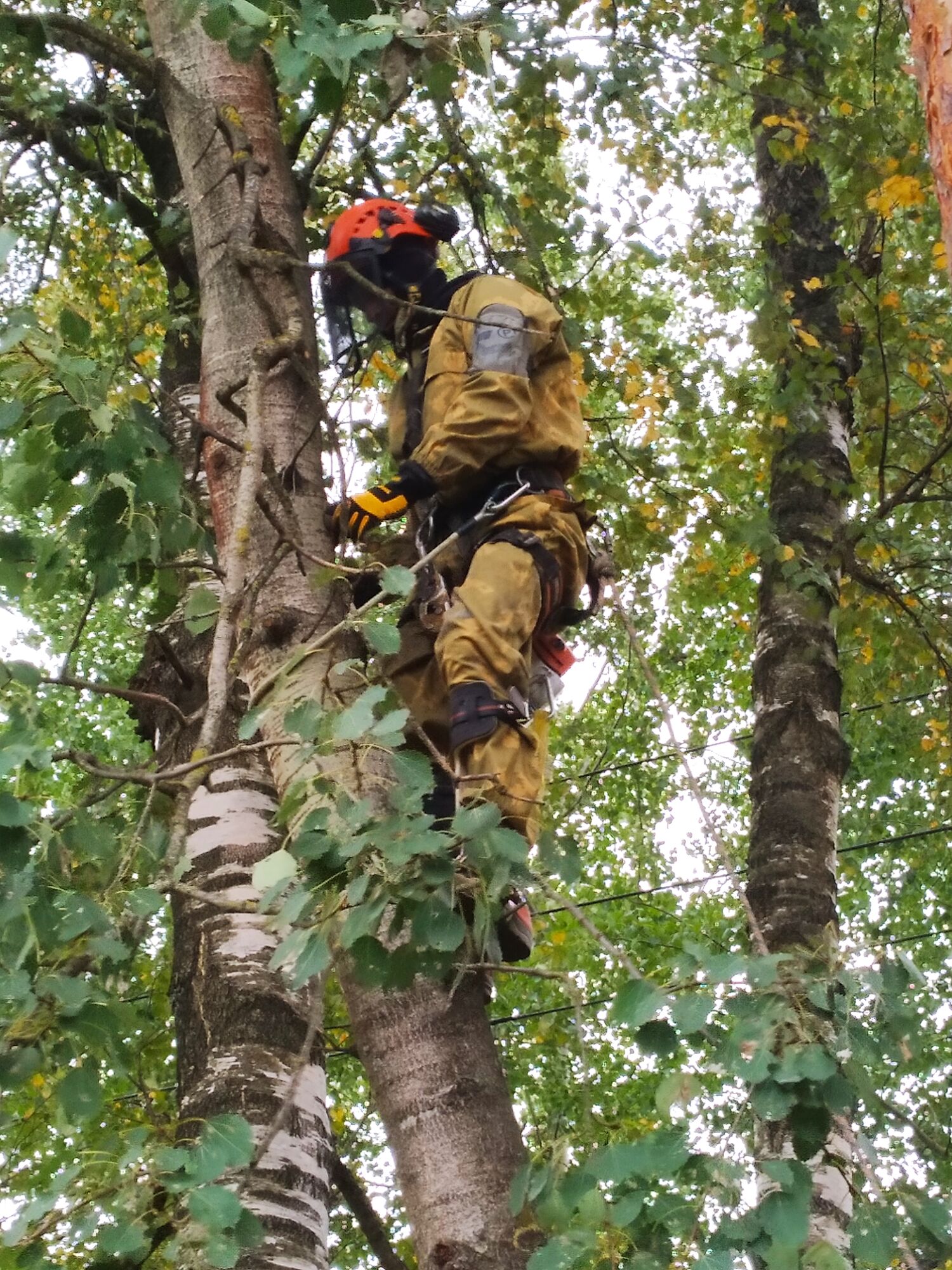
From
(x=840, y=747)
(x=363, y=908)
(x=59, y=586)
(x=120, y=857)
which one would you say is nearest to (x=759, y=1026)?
(x=363, y=908)

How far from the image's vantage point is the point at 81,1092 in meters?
1.89

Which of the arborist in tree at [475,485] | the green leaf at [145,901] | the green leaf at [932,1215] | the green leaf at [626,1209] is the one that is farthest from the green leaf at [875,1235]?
the arborist in tree at [475,485]

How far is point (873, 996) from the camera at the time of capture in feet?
6.07

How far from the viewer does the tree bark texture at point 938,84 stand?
1.52 meters

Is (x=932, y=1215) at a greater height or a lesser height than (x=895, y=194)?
lesser

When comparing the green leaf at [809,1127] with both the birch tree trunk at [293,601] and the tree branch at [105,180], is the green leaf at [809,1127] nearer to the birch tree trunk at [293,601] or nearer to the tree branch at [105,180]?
the birch tree trunk at [293,601]

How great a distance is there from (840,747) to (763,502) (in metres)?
4.10

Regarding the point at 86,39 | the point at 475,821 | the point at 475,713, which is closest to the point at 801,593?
the point at 475,713

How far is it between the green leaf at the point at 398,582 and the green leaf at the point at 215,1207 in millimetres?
792

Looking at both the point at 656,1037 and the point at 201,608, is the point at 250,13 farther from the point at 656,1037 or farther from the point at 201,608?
the point at 656,1037

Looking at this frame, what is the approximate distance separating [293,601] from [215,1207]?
1.28 m

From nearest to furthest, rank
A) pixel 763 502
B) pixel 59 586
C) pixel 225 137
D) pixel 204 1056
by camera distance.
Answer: pixel 59 586
pixel 204 1056
pixel 225 137
pixel 763 502

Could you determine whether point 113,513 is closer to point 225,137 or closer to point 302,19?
point 302,19

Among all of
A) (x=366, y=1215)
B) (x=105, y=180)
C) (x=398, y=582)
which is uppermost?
(x=105, y=180)
